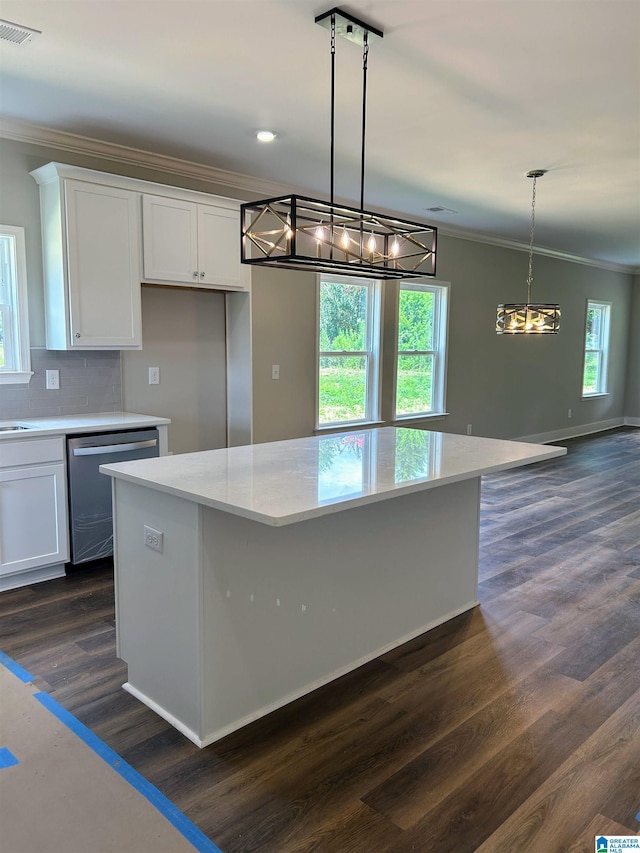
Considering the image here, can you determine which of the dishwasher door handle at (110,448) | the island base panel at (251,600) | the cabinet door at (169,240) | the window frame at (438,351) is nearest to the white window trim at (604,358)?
the window frame at (438,351)

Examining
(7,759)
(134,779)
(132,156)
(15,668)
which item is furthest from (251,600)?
(132,156)

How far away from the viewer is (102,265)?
3760mm

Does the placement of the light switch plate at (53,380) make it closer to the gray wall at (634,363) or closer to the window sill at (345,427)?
the window sill at (345,427)

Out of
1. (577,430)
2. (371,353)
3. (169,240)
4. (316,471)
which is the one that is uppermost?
(169,240)

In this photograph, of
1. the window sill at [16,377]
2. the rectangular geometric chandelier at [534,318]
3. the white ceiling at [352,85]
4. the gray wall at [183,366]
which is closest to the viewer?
the white ceiling at [352,85]

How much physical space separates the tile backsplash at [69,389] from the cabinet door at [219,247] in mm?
867

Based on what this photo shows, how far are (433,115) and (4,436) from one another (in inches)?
114

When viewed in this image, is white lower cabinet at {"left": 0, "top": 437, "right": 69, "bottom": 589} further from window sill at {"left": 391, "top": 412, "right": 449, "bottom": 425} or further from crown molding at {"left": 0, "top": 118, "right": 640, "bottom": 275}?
window sill at {"left": 391, "top": 412, "right": 449, "bottom": 425}

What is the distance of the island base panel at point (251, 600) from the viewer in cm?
215

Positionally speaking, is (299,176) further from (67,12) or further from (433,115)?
(67,12)

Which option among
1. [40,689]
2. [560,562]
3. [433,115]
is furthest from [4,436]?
[560,562]

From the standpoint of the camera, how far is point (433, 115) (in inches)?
134

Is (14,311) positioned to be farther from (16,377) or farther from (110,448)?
(110,448)

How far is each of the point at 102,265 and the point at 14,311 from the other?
0.59 meters
